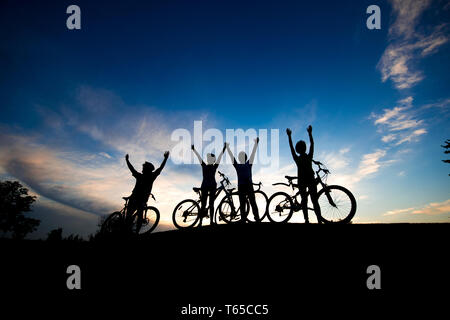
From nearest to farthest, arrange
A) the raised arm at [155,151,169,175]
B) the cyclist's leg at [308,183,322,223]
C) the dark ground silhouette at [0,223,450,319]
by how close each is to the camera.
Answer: the dark ground silhouette at [0,223,450,319] < the cyclist's leg at [308,183,322,223] < the raised arm at [155,151,169,175]

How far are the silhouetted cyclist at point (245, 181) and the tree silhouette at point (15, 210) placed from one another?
1743 inches

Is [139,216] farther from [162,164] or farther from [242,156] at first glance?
[242,156]

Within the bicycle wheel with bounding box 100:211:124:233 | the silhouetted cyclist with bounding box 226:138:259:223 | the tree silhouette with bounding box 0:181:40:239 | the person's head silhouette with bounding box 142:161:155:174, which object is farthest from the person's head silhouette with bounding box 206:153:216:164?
the tree silhouette with bounding box 0:181:40:239

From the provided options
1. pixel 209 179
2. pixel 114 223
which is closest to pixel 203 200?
pixel 209 179

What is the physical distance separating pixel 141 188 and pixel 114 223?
215cm

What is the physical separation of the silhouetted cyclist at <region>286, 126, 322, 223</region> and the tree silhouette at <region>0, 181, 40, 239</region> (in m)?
46.5

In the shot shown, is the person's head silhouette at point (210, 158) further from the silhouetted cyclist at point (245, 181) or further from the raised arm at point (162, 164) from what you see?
the raised arm at point (162, 164)

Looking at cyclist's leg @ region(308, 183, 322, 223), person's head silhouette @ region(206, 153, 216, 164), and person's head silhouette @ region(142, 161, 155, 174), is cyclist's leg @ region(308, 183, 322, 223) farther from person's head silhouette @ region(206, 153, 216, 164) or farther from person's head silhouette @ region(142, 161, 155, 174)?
person's head silhouette @ region(142, 161, 155, 174)

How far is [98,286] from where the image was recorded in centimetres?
359

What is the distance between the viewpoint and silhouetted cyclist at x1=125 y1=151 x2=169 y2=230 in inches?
277

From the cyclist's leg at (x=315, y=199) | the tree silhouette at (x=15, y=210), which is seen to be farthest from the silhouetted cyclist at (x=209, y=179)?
the tree silhouette at (x=15, y=210)
